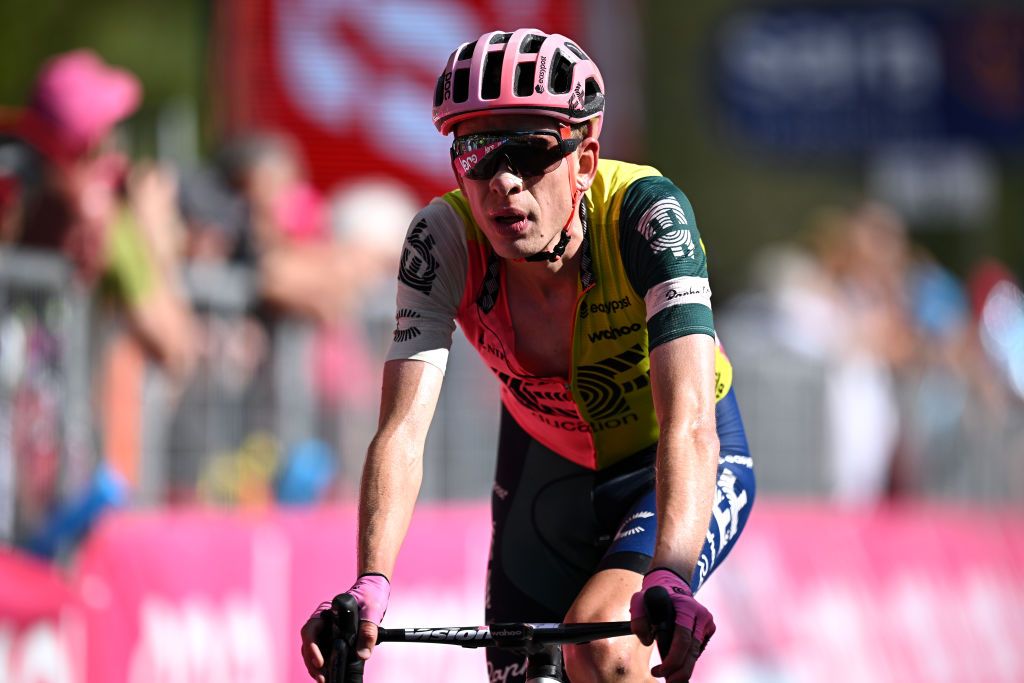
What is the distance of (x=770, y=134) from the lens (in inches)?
903

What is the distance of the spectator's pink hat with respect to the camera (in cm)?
755

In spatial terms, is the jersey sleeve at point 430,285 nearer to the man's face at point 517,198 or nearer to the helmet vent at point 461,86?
the man's face at point 517,198

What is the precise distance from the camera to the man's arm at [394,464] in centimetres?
469

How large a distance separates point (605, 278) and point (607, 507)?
0.84 meters

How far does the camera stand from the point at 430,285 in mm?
5109

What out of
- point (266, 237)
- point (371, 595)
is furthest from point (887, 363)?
point (371, 595)

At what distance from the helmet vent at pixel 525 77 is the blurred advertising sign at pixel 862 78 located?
1838 centimetres

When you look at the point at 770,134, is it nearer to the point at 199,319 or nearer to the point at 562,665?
the point at 199,319

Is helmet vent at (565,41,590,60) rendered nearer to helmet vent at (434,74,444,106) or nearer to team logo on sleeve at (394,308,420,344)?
helmet vent at (434,74,444,106)

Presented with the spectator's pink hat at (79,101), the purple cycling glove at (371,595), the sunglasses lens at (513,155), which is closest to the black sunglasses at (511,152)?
the sunglasses lens at (513,155)

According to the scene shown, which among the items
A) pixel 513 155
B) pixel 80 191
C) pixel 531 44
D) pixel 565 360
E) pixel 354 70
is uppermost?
pixel 354 70

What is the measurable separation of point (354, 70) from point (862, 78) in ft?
28.7

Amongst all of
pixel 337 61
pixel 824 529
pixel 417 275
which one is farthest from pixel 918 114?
pixel 417 275

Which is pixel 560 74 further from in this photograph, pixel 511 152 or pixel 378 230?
pixel 378 230
